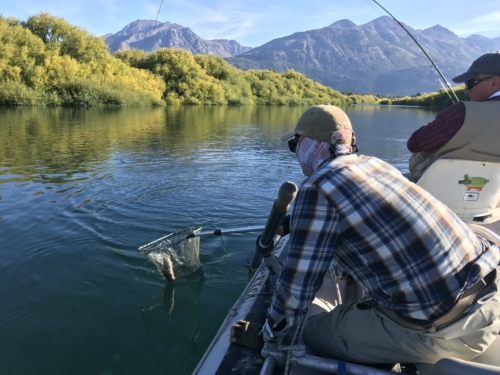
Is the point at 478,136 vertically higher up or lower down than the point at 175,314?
higher up

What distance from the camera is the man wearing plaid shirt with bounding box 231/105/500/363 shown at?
182 centimetres

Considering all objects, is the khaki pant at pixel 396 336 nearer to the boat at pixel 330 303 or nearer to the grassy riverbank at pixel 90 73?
the boat at pixel 330 303

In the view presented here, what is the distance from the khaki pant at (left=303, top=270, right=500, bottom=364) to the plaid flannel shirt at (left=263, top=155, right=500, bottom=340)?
0.15m

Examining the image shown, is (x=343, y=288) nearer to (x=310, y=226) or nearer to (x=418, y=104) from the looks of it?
(x=310, y=226)

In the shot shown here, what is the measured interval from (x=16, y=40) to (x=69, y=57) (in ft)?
17.3

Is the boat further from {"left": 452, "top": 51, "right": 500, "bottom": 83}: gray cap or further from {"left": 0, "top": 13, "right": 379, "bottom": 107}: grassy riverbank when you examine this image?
{"left": 0, "top": 13, "right": 379, "bottom": 107}: grassy riverbank

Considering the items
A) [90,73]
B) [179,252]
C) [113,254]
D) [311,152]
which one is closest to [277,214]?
[311,152]

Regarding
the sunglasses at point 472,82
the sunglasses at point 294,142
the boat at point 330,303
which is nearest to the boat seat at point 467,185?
the boat at point 330,303

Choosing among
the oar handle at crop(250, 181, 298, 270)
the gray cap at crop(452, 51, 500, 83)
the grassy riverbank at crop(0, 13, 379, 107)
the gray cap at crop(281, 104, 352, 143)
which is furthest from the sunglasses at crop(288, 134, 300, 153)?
the grassy riverbank at crop(0, 13, 379, 107)

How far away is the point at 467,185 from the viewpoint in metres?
3.38

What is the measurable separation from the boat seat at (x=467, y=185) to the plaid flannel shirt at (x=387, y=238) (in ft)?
5.00

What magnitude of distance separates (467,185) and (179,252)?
11.2ft

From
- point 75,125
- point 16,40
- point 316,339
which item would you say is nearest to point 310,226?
point 316,339

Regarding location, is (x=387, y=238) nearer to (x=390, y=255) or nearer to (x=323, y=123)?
(x=390, y=255)
